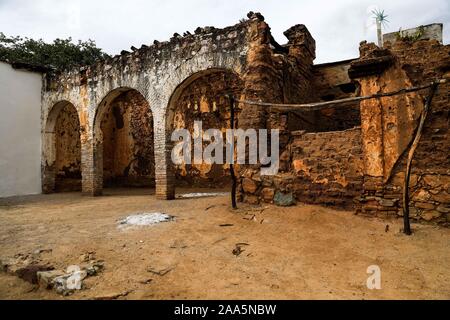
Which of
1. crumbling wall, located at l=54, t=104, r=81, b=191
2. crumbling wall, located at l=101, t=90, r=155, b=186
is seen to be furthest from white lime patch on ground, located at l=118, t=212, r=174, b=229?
crumbling wall, located at l=54, t=104, r=81, b=191

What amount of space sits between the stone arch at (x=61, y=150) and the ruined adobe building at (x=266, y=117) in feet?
0.13

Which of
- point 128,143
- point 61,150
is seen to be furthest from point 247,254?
point 128,143

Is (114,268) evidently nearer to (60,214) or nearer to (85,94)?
(60,214)

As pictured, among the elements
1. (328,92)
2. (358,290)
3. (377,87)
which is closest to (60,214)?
(358,290)

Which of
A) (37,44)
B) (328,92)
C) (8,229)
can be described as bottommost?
(8,229)

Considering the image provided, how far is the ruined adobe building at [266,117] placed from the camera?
14.3 feet

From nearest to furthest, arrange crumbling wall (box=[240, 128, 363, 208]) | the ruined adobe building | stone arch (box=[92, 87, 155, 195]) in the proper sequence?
the ruined adobe building, crumbling wall (box=[240, 128, 363, 208]), stone arch (box=[92, 87, 155, 195])

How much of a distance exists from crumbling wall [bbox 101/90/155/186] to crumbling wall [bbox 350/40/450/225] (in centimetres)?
1003

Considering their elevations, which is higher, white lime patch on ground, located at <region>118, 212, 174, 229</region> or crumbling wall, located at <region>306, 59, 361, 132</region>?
crumbling wall, located at <region>306, 59, 361, 132</region>

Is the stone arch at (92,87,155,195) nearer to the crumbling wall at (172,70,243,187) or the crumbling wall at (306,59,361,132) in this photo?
the crumbling wall at (172,70,243,187)

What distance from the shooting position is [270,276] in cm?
287

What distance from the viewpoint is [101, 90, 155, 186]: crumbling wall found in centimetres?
1313

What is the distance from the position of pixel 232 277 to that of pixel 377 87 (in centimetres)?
384

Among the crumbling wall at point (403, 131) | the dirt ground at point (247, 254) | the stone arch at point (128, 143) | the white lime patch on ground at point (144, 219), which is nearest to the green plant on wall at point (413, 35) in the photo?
the crumbling wall at point (403, 131)
